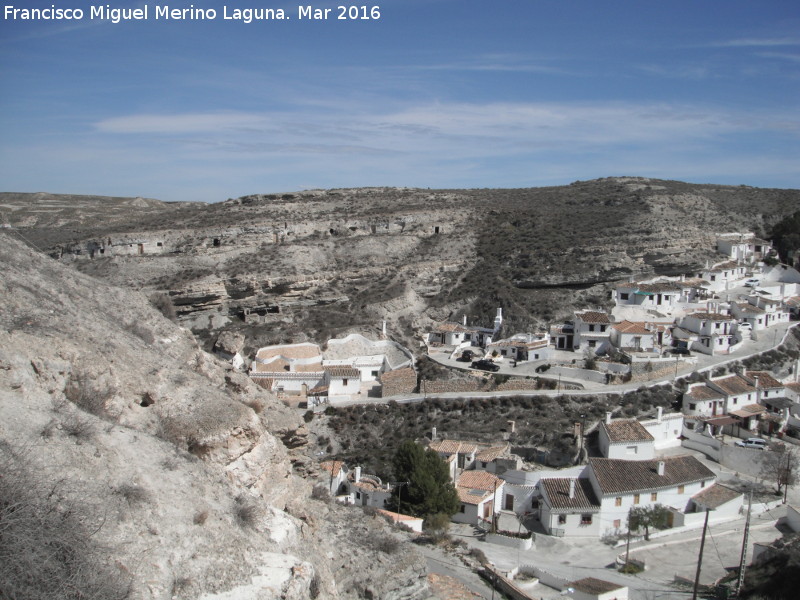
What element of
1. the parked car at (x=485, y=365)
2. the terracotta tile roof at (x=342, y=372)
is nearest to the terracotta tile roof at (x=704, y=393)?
the parked car at (x=485, y=365)

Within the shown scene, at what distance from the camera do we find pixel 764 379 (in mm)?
34312

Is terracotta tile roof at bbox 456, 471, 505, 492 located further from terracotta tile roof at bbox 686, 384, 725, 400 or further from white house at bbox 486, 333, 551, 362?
terracotta tile roof at bbox 686, 384, 725, 400

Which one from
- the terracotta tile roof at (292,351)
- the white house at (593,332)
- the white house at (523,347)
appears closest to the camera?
the terracotta tile roof at (292,351)

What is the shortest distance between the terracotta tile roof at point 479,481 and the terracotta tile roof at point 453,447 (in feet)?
5.45

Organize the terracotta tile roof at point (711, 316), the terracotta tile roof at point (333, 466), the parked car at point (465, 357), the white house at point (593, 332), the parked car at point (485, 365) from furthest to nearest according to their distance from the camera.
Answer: the terracotta tile roof at point (711, 316) < the white house at point (593, 332) < the parked car at point (465, 357) < the parked car at point (485, 365) < the terracotta tile roof at point (333, 466)

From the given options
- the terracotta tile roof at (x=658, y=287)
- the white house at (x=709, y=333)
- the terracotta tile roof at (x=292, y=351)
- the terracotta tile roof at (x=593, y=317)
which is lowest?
the terracotta tile roof at (x=292, y=351)

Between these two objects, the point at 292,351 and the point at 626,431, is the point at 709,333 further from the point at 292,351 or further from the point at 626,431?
the point at 292,351

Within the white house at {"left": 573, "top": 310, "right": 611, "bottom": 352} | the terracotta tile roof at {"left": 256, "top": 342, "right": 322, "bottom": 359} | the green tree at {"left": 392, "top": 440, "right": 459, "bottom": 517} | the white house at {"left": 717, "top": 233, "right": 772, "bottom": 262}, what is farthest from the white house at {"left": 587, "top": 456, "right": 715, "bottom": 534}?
the white house at {"left": 717, "top": 233, "right": 772, "bottom": 262}

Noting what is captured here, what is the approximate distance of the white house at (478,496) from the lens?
23422 millimetres

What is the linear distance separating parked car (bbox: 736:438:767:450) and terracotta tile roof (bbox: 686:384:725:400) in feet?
8.49

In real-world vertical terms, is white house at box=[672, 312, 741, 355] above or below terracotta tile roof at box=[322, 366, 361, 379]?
above

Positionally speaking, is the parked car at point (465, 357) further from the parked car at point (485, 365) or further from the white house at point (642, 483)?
the white house at point (642, 483)

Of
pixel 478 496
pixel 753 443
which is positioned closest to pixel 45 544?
pixel 478 496

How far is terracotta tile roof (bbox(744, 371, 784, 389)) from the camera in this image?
33844 millimetres
